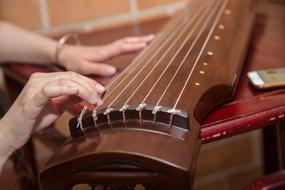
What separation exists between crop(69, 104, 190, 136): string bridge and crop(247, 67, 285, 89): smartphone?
0.22m

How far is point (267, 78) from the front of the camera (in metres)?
0.74

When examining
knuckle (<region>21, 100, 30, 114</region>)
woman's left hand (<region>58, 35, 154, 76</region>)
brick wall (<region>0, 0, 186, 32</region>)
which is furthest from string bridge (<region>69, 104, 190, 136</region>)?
brick wall (<region>0, 0, 186, 32</region>)

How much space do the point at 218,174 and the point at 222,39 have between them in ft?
2.98

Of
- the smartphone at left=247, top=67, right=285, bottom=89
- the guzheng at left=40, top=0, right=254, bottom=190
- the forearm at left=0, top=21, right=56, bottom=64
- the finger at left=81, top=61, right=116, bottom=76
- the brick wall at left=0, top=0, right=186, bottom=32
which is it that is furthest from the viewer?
the brick wall at left=0, top=0, right=186, bottom=32

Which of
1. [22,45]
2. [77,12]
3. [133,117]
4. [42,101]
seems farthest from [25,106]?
[77,12]

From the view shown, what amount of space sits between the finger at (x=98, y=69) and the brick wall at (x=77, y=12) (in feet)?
1.49

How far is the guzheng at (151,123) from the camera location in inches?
19.8

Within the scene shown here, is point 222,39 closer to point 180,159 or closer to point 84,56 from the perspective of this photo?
point 84,56

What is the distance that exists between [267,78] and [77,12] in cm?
74

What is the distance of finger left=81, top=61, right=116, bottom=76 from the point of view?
2.87 feet

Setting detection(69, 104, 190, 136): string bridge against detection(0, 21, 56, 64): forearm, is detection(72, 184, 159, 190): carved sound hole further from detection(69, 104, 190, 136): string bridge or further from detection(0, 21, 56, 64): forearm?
detection(0, 21, 56, 64): forearm

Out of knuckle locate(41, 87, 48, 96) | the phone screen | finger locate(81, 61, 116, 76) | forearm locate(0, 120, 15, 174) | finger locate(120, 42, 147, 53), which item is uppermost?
knuckle locate(41, 87, 48, 96)

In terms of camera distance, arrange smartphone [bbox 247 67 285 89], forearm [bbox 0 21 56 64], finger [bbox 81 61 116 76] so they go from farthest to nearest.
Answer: forearm [bbox 0 21 56 64], finger [bbox 81 61 116 76], smartphone [bbox 247 67 285 89]

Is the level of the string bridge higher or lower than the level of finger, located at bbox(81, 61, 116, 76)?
higher
